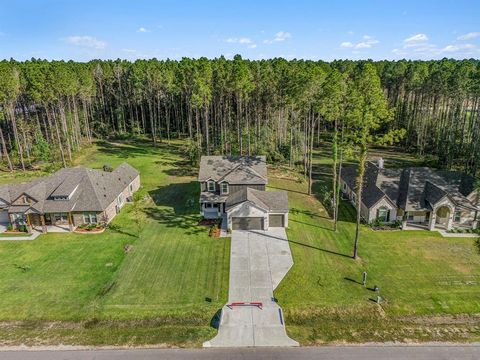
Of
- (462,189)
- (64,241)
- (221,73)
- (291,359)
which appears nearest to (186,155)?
(221,73)

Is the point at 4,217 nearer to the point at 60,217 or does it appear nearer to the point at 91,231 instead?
the point at 60,217

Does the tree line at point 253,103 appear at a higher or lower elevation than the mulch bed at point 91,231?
higher

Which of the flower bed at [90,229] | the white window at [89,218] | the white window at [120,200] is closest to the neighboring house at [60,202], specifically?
the white window at [89,218]

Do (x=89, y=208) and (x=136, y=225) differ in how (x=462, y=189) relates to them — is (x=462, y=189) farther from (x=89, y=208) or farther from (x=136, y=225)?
(x=89, y=208)

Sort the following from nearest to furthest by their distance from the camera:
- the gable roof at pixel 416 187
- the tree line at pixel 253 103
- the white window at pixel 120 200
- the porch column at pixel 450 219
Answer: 1. the porch column at pixel 450 219
2. the gable roof at pixel 416 187
3. the white window at pixel 120 200
4. the tree line at pixel 253 103

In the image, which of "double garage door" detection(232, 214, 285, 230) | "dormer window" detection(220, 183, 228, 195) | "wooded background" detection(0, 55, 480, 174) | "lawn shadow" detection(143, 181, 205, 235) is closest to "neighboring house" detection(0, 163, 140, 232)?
"lawn shadow" detection(143, 181, 205, 235)

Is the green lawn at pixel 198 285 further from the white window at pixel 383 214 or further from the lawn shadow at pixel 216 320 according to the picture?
the white window at pixel 383 214
